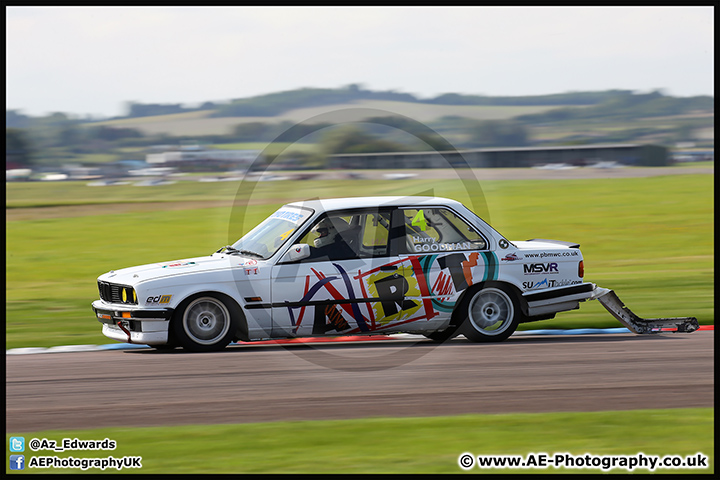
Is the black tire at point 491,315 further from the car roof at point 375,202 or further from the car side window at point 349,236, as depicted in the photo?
the car side window at point 349,236

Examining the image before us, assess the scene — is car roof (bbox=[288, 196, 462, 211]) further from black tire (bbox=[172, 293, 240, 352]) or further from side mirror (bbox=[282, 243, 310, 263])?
black tire (bbox=[172, 293, 240, 352])

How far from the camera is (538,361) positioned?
7.69m

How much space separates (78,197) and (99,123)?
11.0m

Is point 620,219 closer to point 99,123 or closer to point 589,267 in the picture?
point 589,267

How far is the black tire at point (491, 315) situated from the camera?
8664 mm

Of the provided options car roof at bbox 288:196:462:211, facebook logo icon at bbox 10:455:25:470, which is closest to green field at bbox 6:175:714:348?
car roof at bbox 288:196:462:211

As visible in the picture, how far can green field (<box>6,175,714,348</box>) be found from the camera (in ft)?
38.1

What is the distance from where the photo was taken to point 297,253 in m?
8.16

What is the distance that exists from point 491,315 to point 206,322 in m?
3.17

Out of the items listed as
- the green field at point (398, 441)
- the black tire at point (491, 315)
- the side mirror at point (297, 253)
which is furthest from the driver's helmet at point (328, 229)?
the green field at point (398, 441)

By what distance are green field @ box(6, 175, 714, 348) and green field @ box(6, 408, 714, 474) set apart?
4.46 metres

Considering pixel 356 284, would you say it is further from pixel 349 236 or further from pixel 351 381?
pixel 351 381

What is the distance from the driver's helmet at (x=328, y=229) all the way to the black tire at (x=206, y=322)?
1.19 metres
